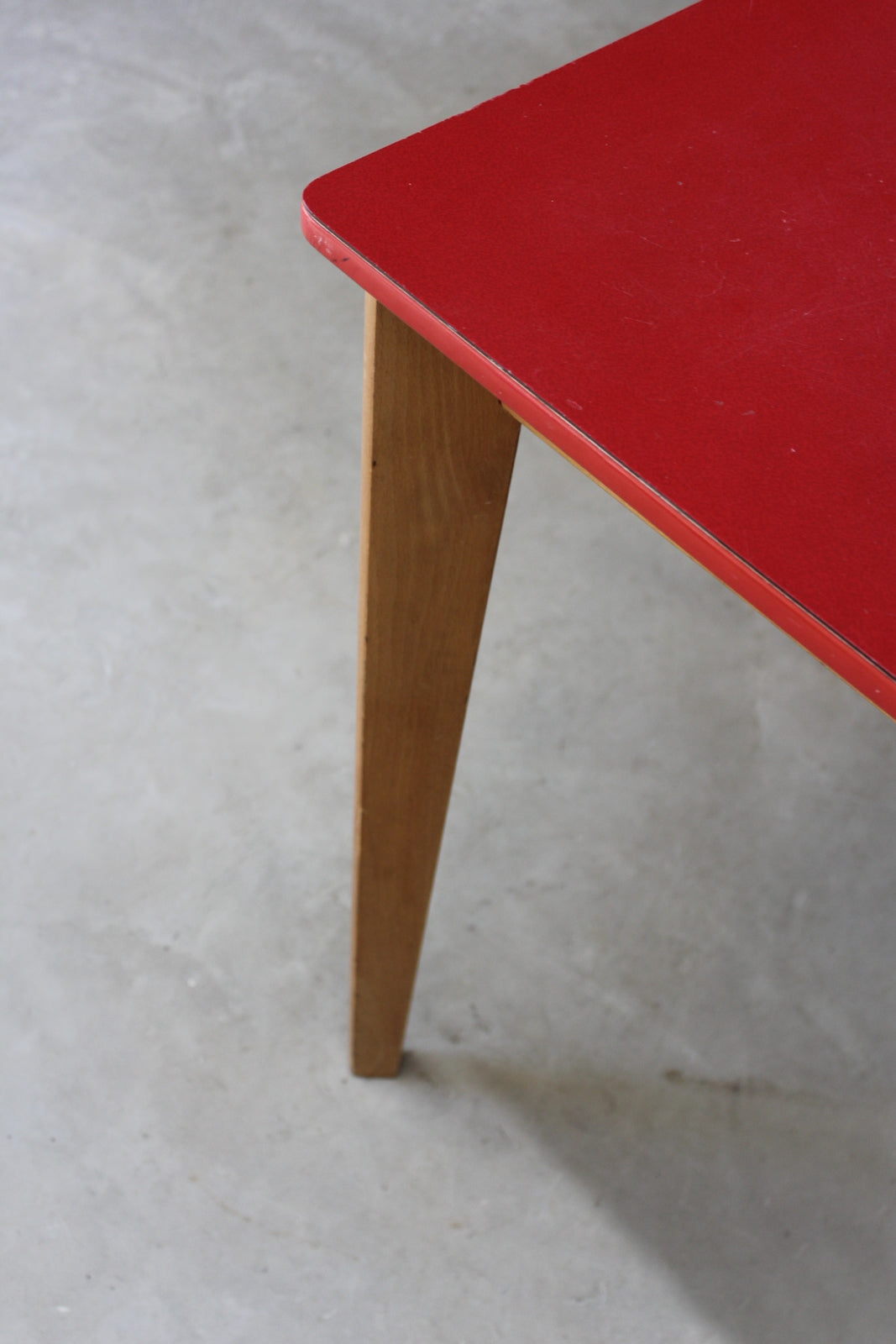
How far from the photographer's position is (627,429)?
500 millimetres

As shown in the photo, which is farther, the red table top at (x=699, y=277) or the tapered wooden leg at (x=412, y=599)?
the tapered wooden leg at (x=412, y=599)

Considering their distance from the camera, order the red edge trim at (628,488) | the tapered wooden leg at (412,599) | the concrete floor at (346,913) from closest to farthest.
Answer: the red edge trim at (628,488) < the tapered wooden leg at (412,599) < the concrete floor at (346,913)

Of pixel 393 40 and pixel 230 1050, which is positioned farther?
pixel 393 40

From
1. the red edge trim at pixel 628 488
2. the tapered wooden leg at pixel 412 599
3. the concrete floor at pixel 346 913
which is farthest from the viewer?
the concrete floor at pixel 346 913

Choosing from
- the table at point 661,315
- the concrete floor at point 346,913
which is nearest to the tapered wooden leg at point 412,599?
the table at point 661,315

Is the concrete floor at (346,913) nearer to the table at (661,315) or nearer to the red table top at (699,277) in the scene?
the table at (661,315)

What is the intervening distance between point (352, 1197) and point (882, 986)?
55 centimetres

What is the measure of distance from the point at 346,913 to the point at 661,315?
0.82 meters

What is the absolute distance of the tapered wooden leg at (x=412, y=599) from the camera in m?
0.63

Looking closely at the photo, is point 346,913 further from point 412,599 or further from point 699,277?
point 699,277

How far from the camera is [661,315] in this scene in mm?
542

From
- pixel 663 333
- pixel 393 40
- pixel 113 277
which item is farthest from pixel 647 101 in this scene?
pixel 393 40

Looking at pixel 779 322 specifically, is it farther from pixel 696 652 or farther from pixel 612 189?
pixel 696 652

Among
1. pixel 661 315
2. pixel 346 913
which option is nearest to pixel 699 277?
pixel 661 315
